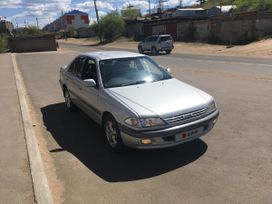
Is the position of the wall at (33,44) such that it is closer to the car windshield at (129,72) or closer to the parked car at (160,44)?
the parked car at (160,44)

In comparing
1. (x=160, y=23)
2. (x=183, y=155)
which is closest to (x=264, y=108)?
(x=183, y=155)

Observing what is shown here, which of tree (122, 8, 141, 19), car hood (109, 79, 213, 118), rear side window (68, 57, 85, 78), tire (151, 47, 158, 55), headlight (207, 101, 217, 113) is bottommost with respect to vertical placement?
tire (151, 47, 158, 55)

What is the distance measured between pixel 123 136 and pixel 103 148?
0.95 metres

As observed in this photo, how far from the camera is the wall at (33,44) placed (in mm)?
45500

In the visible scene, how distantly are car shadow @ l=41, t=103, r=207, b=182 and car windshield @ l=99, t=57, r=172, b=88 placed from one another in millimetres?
1189

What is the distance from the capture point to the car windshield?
20.5ft

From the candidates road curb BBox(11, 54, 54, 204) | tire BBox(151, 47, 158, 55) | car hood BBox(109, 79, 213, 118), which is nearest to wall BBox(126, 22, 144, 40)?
tire BBox(151, 47, 158, 55)

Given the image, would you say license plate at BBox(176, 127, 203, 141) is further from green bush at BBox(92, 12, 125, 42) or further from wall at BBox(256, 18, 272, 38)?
green bush at BBox(92, 12, 125, 42)

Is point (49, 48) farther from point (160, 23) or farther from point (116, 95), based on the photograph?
point (116, 95)

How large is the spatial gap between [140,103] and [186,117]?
0.74 m

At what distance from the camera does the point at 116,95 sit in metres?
5.64

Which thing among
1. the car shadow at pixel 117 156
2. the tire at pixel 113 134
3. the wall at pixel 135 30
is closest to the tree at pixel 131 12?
the wall at pixel 135 30

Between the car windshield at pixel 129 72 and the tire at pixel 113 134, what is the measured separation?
75cm

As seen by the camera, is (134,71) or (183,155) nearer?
(183,155)
